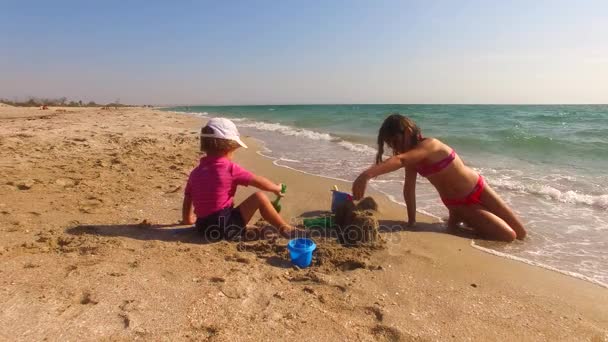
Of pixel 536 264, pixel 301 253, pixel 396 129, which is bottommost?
pixel 536 264

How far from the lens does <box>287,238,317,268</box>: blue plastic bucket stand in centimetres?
288

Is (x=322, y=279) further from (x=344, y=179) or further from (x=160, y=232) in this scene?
(x=344, y=179)

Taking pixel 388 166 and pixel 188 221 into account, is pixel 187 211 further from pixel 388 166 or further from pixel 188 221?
pixel 388 166

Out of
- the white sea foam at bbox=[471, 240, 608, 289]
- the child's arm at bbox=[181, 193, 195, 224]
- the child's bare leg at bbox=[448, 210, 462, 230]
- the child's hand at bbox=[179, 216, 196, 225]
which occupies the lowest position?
the white sea foam at bbox=[471, 240, 608, 289]

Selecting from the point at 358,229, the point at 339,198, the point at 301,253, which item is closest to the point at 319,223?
the point at 339,198

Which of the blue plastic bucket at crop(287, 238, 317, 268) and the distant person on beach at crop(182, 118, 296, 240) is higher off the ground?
the distant person on beach at crop(182, 118, 296, 240)

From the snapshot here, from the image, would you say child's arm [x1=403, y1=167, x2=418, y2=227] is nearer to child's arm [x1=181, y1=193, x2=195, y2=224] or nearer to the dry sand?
the dry sand

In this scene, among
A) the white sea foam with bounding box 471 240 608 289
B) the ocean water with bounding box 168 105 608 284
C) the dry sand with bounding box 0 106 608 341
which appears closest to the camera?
the dry sand with bounding box 0 106 608 341

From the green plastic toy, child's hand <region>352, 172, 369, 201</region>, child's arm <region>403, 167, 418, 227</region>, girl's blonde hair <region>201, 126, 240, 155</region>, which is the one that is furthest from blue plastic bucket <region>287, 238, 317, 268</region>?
child's arm <region>403, 167, 418, 227</region>

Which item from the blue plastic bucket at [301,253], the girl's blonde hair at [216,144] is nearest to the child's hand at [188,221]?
the girl's blonde hair at [216,144]

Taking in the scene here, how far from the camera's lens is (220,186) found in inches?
134

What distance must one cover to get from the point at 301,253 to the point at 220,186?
0.99m

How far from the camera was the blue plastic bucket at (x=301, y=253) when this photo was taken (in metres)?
2.88

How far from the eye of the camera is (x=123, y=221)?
3.83m
